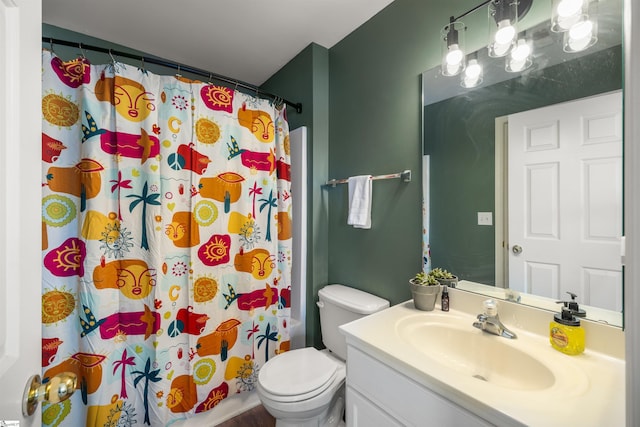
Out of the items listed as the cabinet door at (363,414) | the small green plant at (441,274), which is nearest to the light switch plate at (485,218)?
the small green plant at (441,274)

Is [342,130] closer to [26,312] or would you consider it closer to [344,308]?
[344,308]

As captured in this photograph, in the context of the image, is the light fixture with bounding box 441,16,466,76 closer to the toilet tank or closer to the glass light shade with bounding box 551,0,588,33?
the glass light shade with bounding box 551,0,588,33

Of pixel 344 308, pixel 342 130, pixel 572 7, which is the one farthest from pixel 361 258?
pixel 572 7

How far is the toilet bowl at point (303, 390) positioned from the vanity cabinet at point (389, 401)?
26cm

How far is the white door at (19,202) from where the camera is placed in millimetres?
460

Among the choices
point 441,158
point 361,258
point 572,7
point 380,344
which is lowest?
point 380,344

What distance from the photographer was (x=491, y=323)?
0.99 m

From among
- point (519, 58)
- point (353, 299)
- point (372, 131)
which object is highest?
point (519, 58)

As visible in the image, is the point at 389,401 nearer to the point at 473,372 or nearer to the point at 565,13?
the point at 473,372

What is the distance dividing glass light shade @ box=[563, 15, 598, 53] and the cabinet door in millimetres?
1384

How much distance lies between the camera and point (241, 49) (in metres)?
1.93

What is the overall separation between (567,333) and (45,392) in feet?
4.46

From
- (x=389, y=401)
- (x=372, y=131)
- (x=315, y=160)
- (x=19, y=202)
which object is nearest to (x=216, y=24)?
(x=315, y=160)

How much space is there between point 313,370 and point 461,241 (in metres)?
0.97
